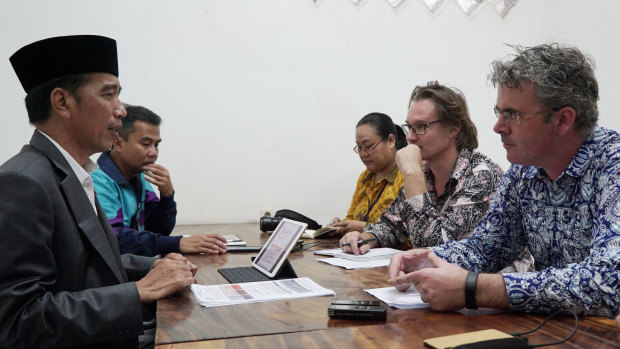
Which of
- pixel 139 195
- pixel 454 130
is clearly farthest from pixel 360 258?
pixel 139 195

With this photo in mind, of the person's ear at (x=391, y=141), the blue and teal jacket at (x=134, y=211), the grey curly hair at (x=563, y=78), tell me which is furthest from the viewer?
the person's ear at (x=391, y=141)

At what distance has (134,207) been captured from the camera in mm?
2342

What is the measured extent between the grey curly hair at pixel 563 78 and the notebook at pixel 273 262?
2.82ft

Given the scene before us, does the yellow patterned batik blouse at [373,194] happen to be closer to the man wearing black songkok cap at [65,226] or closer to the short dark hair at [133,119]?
the short dark hair at [133,119]

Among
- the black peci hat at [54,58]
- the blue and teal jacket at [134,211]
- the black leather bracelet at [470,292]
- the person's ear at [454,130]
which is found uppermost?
the black peci hat at [54,58]

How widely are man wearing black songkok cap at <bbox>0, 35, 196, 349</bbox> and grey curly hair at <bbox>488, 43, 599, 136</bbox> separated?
107 centimetres

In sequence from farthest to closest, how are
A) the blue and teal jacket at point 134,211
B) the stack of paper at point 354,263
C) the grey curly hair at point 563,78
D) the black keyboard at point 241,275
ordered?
the blue and teal jacket at point 134,211 → the stack of paper at point 354,263 → the black keyboard at point 241,275 → the grey curly hair at point 563,78

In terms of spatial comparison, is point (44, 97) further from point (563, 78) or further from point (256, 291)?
point (563, 78)

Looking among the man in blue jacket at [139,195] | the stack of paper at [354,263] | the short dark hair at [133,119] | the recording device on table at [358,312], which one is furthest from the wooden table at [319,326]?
the short dark hair at [133,119]

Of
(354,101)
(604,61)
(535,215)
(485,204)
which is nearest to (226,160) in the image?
(354,101)

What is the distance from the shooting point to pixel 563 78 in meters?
1.21

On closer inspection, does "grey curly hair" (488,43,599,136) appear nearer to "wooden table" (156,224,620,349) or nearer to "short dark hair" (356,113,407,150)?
"wooden table" (156,224,620,349)

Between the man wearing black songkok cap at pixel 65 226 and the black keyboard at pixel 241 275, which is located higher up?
the man wearing black songkok cap at pixel 65 226

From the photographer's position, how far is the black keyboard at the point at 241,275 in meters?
1.45
